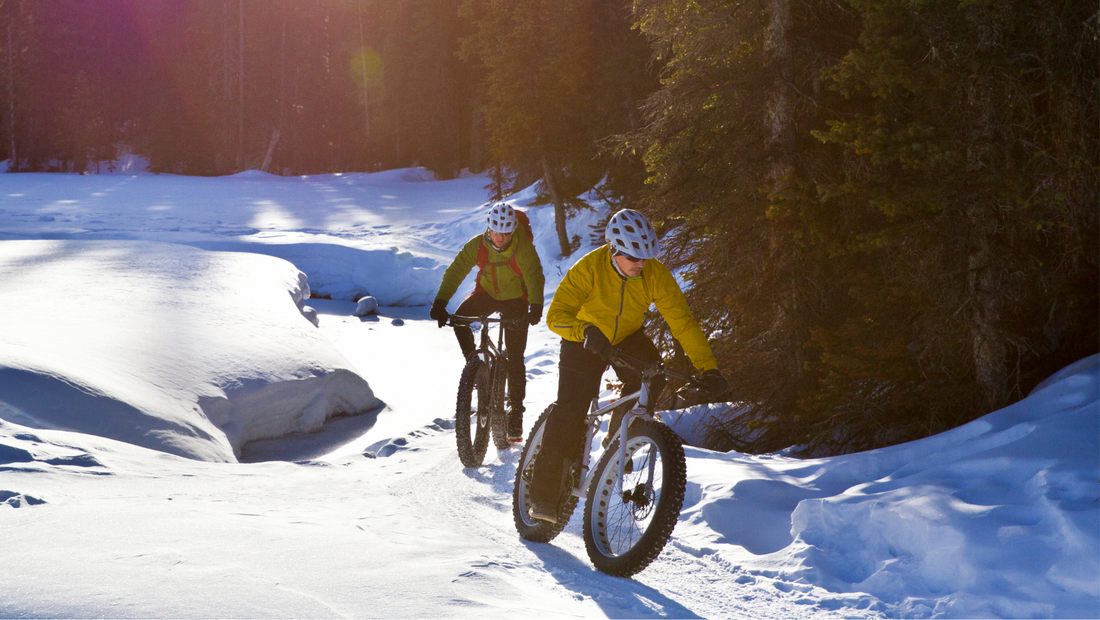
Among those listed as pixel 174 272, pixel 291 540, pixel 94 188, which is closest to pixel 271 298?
pixel 174 272

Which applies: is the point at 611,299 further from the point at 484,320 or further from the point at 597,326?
the point at 484,320

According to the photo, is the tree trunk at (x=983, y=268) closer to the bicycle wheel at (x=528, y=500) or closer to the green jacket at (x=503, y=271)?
the green jacket at (x=503, y=271)

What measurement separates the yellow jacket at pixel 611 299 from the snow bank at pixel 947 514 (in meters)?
1.58

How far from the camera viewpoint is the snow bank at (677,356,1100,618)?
424 centimetres

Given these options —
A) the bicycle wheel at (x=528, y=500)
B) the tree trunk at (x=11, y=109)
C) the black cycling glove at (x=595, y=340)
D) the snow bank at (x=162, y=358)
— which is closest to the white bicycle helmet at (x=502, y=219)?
the bicycle wheel at (x=528, y=500)

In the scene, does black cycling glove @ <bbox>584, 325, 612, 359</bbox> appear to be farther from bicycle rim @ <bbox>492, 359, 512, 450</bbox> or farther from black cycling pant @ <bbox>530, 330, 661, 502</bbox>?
bicycle rim @ <bbox>492, 359, 512, 450</bbox>

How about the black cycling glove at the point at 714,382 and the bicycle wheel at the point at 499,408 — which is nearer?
the black cycling glove at the point at 714,382

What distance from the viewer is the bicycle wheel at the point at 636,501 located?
419 cm

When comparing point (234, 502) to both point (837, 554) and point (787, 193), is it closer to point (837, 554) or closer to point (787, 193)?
point (837, 554)

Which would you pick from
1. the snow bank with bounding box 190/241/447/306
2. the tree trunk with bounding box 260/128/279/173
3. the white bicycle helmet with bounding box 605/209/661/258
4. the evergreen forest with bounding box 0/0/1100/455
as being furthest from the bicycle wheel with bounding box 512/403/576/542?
the tree trunk with bounding box 260/128/279/173

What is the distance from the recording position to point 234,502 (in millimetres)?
5176

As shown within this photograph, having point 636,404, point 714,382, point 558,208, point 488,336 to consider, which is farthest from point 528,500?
point 558,208

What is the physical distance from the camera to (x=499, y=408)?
755 centimetres

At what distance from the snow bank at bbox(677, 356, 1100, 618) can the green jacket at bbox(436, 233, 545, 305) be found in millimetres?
2242
